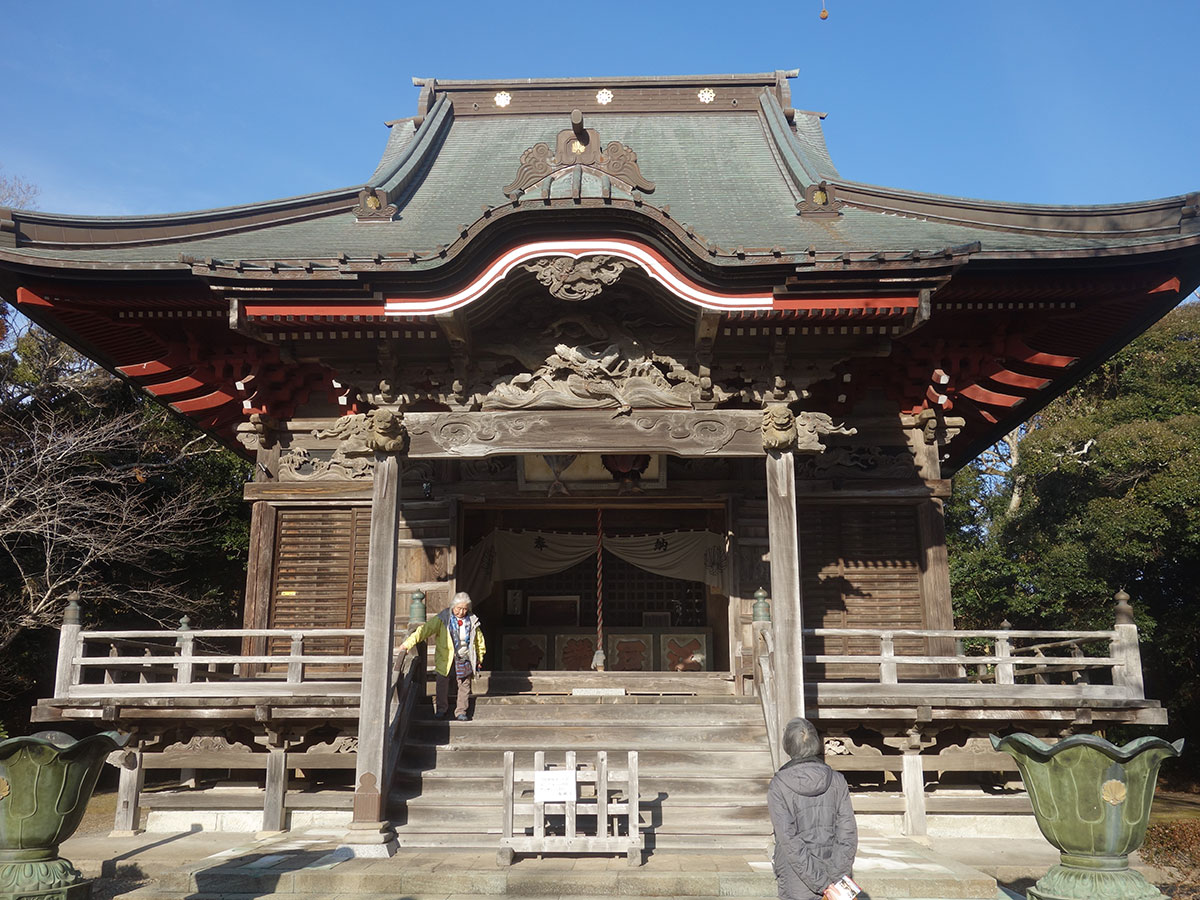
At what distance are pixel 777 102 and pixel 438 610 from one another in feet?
40.1

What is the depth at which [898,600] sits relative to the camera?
11492 mm

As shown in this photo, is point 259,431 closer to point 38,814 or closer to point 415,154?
point 415,154

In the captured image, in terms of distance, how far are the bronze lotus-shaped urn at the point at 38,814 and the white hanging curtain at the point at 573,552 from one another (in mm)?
10047

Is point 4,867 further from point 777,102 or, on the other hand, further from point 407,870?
point 777,102

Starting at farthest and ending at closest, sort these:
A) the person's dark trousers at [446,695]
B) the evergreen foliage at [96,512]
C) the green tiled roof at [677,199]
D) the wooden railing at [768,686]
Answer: the evergreen foliage at [96,512]
the green tiled roof at [677,199]
the person's dark trousers at [446,695]
the wooden railing at [768,686]

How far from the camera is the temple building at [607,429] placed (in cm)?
877

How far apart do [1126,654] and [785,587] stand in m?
3.87

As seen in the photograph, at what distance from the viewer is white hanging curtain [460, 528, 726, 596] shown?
50.6ft

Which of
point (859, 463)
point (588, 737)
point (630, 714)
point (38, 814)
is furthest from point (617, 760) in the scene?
point (38, 814)

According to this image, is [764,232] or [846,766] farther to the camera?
[764,232]

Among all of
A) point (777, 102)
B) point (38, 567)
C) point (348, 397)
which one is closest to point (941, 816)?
point (348, 397)

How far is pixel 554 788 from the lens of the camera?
300 inches

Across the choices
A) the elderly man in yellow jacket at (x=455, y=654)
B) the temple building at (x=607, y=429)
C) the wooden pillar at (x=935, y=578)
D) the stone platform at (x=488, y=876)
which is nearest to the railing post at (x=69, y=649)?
the temple building at (x=607, y=429)

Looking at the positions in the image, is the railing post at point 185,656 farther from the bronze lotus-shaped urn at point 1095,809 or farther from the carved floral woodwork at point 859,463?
the bronze lotus-shaped urn at point 1095,809
